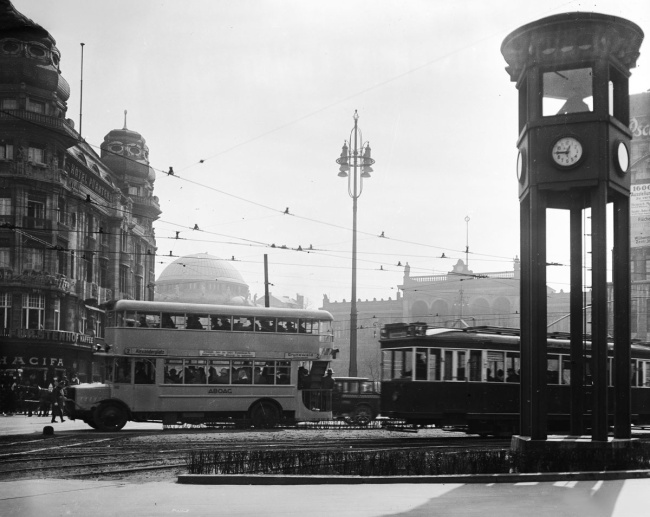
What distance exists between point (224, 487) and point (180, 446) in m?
7.70

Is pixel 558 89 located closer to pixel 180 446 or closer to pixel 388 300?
pixel 180 446

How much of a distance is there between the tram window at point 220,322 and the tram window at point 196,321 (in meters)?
0.24

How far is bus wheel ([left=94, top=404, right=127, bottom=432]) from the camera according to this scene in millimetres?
25938

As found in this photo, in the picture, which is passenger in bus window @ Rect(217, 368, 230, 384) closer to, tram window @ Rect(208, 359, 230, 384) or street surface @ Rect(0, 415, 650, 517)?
tram window @ Rect(208, 359, 230, 384)

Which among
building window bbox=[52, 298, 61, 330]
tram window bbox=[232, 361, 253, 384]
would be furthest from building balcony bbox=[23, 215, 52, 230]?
tram window bbox=[232, 361, 253, 384]

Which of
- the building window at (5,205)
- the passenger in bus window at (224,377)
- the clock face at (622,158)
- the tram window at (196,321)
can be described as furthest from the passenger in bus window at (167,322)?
the building window at (5,205)

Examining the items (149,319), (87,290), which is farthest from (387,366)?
(87,290)

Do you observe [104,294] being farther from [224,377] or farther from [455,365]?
[455,365]

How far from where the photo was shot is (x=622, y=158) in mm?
15438

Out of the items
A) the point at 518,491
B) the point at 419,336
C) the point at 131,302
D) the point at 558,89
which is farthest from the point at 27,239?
the point at 518,491

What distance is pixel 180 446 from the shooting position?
63.9 feet

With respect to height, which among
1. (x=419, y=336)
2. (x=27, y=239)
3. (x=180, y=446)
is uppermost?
(x=27, y=239)

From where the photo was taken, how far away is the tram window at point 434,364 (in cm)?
2514

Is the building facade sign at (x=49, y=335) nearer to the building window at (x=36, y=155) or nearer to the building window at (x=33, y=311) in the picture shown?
the building window at (x=33, y=311)
